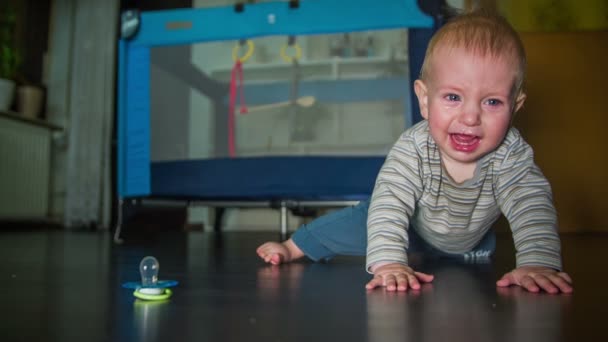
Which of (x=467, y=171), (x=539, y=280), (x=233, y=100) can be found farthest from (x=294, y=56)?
(x=539, y=280)

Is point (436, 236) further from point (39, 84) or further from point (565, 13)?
point (39, 84)

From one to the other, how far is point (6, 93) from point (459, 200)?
2.87m

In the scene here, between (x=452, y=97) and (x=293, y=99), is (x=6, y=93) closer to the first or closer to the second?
(x=293, y=99)

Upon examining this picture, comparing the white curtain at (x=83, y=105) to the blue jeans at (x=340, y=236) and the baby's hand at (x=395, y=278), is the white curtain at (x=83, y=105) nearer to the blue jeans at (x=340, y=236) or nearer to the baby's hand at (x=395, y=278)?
the blue jeans at (x=340, y=236)

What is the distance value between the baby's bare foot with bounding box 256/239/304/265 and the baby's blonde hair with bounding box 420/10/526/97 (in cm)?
51

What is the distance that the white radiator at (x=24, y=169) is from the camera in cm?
296

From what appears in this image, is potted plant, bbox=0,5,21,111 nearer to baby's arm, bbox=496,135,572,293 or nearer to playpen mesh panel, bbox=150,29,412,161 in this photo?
playpen mesh panel, bbox=150,29,412,161

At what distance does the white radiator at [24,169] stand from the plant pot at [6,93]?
0.08 m

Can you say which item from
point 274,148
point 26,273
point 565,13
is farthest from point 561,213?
point 26,273

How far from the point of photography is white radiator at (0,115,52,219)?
2.96 metres

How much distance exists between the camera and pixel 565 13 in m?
2.66

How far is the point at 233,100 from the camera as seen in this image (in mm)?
2467

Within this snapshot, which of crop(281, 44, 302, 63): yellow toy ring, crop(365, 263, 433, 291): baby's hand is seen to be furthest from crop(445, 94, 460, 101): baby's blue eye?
crop(281, 44, 302, 63): yellow toy ring

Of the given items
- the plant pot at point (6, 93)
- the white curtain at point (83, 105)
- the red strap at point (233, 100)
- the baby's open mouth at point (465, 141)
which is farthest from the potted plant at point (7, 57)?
the baby's open mouth at point (465, 141)
